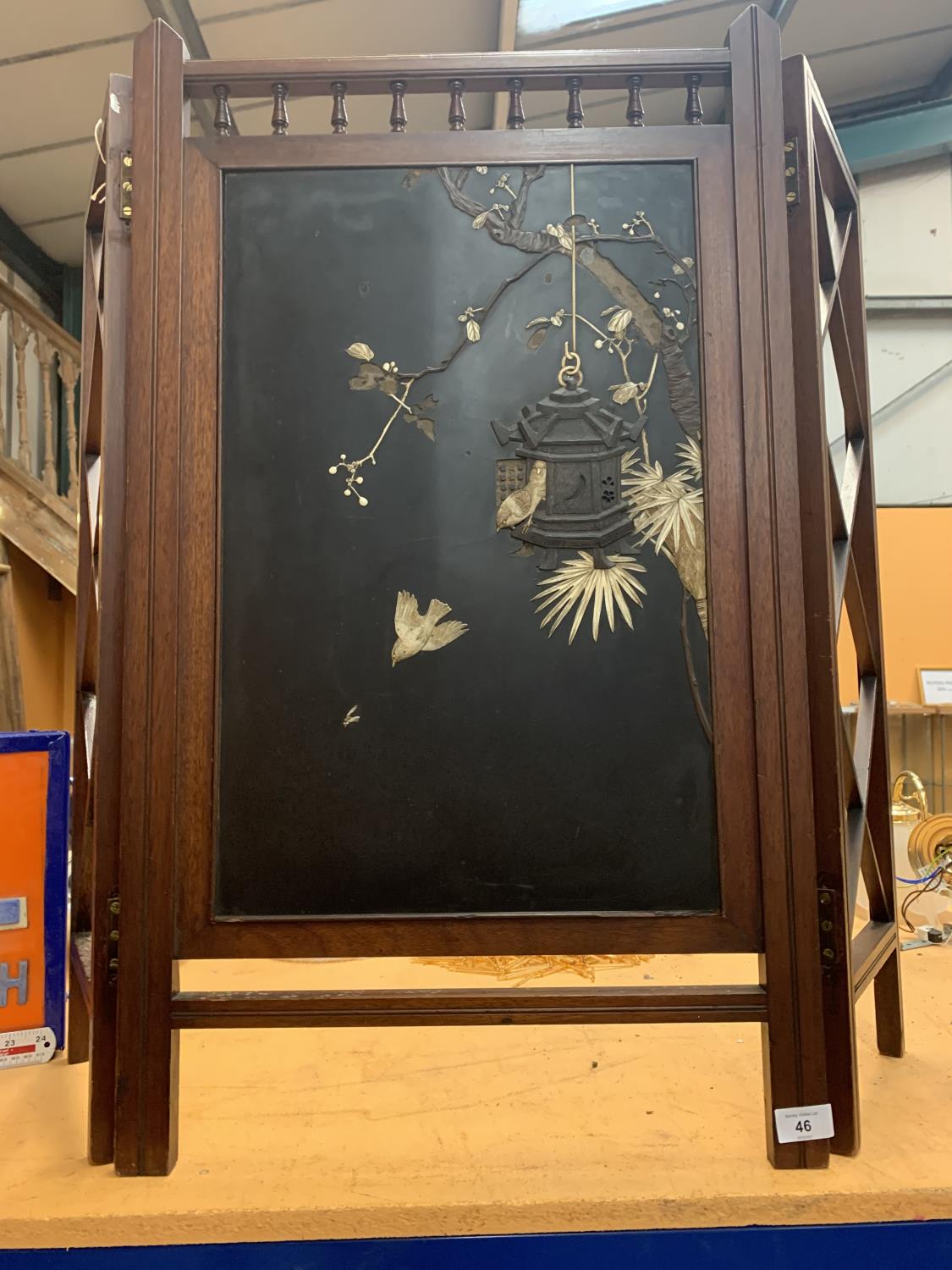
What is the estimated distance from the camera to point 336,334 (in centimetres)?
89

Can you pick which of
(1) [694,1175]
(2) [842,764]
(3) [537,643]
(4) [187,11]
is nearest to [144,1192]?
(1) [694,1175]

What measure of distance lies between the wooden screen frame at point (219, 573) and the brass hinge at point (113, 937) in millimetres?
59

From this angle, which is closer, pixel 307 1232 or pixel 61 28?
pixel 307 1232

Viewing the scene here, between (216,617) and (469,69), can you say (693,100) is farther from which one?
(216,617)

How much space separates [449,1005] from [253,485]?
563 millimetres

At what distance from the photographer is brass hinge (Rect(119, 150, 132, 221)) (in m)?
0.87

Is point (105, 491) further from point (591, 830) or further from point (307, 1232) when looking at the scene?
point (307, 1232)

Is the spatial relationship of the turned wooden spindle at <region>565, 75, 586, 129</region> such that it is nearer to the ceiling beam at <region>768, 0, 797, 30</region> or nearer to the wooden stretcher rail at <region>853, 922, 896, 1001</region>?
the wooden stretcher rail at <region>853, 922, 896, 1001</region>

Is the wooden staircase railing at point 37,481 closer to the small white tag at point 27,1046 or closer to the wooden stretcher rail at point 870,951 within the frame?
the small white tag at point 27,1046

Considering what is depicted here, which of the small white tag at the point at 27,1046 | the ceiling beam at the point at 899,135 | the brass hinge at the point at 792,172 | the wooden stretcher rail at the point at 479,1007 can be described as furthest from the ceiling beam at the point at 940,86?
the small white tag at the point at 27,1046

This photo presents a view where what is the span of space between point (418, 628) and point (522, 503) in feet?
0.55

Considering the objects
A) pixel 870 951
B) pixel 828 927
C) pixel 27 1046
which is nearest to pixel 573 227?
pixel 828 927

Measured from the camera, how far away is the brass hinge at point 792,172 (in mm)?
884

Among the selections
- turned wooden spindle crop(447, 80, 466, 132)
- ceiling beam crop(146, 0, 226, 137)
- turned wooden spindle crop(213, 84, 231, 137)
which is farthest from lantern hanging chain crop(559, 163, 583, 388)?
ceiling beam crop(146, 0, 226, 137)
